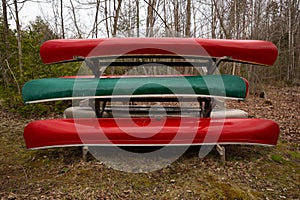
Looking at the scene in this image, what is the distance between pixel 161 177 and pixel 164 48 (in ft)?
4.28

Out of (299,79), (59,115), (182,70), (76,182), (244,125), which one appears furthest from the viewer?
(299,79)

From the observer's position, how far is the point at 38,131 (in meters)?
2.23

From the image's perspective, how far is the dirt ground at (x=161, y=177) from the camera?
6.00 ft

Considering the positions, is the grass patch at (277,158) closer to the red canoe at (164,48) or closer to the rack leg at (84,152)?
the red canoe at (164,48)

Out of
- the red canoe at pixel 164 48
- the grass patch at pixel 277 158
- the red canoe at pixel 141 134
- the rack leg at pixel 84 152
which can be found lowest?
the grass patch at pixel 277 158

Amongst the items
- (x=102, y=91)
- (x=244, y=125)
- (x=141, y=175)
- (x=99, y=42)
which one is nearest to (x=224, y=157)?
(x=244, y=125)

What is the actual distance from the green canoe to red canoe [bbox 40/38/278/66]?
39 cm

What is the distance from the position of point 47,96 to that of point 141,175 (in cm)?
116

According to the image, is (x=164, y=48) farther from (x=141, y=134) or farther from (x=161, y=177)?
(x=161, y=177)

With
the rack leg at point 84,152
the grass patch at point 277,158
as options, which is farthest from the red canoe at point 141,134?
the grass patch at point 277,158

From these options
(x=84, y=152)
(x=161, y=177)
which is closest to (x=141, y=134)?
(x=161, y=177)

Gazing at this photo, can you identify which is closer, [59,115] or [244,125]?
[244,125]

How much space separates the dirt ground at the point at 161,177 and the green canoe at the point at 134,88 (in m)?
0.72

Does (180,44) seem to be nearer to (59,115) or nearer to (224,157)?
(224,157)
